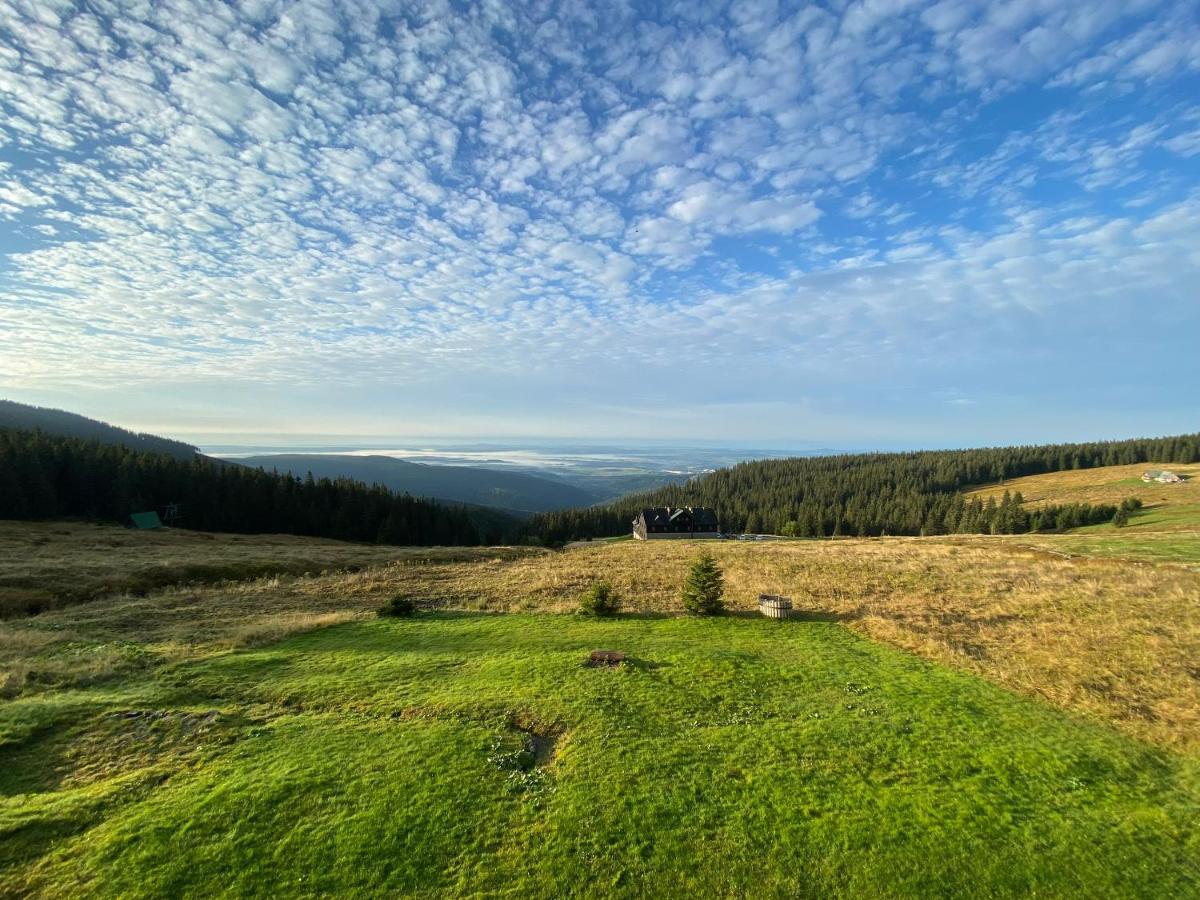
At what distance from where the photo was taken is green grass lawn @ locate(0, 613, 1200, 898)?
8.29m

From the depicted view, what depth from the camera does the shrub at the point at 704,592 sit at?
2403 cm

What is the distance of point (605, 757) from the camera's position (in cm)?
1132

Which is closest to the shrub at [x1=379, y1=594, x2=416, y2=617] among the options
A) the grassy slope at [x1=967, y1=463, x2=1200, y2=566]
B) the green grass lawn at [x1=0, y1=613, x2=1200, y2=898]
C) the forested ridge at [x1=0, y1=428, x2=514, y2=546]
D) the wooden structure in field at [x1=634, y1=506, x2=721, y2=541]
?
the green grass lawn at [x1=0, y1=613, x2=1200, y2=898]

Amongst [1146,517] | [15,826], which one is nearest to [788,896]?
[15,826]

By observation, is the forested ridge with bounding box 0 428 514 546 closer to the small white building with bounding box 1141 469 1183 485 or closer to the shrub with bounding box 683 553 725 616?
the shrub with bounding box 683 553 725 616

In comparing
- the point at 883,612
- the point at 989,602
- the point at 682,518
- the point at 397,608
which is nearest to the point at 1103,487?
the point at 682,518

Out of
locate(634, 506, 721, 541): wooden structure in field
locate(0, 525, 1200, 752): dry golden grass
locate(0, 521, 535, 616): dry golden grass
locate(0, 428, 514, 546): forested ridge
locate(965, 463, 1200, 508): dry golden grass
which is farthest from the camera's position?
locate(634, 506, 721, 541): wooden structure in field

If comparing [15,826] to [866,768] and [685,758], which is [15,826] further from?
[866,768]

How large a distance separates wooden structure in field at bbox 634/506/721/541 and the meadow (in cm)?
7515

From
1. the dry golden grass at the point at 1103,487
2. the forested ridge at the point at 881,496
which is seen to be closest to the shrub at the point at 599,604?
the forested ridge at the point at 881,496

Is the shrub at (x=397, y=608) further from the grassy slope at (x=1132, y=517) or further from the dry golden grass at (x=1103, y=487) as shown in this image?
the dry golden grass at (x=1103, y=487)

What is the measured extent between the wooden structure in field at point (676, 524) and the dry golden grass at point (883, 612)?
56.7 metres

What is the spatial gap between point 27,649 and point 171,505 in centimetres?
7864

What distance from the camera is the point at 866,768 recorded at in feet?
37.2
